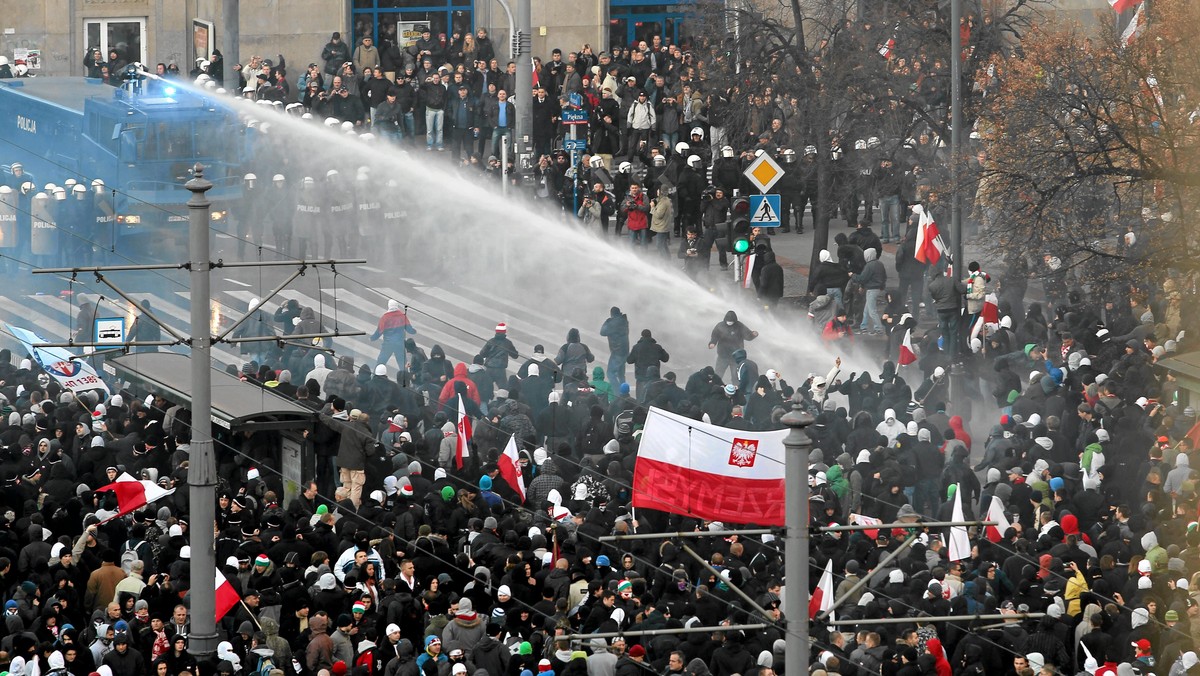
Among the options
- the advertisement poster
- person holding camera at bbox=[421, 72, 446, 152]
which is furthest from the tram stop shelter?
the advertisement poster

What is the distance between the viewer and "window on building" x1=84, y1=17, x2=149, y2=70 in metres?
50.6

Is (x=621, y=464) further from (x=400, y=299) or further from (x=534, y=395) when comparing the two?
(x=400, y=299)

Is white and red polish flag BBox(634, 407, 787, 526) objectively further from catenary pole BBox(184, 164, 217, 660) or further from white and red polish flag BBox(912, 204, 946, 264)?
white and red polish flag BBox(912, 204, 946, 264)

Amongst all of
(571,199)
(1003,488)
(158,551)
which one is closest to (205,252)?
(158,551)

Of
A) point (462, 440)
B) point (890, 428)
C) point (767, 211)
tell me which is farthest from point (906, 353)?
point (462, 440)

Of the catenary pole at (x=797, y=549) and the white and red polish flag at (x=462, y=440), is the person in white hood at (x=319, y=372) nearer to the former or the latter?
the white and red polish flag at (x=462, y=440)

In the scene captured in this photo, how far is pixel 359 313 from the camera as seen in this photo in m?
34.9

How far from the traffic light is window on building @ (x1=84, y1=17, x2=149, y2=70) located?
19.7m

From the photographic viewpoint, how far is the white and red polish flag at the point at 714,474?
20.1m

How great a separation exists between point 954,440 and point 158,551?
9.21 metres

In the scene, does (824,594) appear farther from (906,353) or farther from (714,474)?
(906,353)

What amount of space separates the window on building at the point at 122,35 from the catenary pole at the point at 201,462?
106 ft

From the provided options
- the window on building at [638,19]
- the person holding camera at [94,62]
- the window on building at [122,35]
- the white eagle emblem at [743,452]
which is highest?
the window on building at [638,19]

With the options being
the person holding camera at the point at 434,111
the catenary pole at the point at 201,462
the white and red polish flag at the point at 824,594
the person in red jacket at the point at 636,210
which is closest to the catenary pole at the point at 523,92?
the person in red jacket at the point at 636,210
